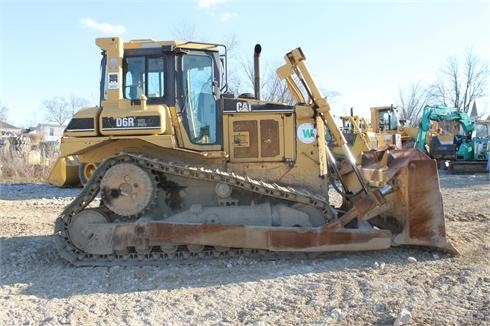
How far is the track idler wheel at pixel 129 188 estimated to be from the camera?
6.54 m

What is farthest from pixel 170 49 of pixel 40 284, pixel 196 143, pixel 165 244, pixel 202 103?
pixel 40 284

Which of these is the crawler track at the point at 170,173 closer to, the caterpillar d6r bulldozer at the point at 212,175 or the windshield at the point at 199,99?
the caterpillar d6r bulldozer at the point at 212,175

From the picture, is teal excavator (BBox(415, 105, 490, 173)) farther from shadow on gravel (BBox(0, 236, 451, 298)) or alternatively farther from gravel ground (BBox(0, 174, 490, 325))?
shadow on gravel (BBox(0, 236, 451, 298))

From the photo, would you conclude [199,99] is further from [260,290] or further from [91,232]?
[260,290]

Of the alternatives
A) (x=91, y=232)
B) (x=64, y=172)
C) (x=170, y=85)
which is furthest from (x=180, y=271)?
(x=64, y=172)

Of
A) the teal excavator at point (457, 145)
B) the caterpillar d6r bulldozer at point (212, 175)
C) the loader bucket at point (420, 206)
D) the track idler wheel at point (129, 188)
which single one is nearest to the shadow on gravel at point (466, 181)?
the teal excavator at point (457, 145)

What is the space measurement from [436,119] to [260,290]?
1937 cm

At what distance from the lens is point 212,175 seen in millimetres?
6504

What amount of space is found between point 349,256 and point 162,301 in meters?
2.62

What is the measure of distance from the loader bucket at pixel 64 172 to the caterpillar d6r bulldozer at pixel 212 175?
792 cm

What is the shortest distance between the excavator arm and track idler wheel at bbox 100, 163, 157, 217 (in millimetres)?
17633

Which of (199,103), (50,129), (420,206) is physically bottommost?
(420,206)

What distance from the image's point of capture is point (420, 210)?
6.39 meters

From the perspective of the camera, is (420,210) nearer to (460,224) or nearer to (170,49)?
(460,224)
